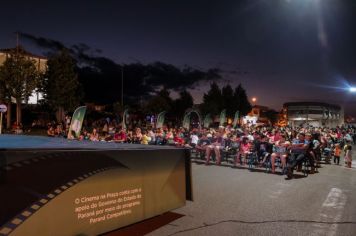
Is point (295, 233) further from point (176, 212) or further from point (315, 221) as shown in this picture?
point (176, 212)

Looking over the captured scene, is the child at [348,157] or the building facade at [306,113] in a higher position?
the building facade at [306,113]

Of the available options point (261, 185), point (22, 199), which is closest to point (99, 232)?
point (22, 199)

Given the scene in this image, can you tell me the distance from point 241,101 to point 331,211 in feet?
228

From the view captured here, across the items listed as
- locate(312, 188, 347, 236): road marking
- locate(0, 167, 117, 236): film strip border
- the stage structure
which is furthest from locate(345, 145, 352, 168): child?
locate(0, 167, 117, 236): film strip border

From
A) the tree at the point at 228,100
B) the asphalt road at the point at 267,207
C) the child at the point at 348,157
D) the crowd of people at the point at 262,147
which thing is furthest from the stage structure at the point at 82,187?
Answer: the tree at the point at 228,100

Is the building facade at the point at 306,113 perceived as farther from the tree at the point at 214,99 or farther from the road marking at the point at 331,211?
the road marking at the point at 331,211

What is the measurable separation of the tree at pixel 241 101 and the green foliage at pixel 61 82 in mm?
42790

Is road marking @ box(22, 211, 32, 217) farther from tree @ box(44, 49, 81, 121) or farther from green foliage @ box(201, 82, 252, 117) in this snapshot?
green foliage @ box(201, 82, 252, 117)

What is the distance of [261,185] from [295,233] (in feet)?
14.7

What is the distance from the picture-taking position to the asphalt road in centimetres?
570

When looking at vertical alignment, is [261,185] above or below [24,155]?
below

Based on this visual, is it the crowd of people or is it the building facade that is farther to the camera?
the building facade

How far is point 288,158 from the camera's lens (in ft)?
43.5

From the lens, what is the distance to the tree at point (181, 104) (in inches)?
2579
